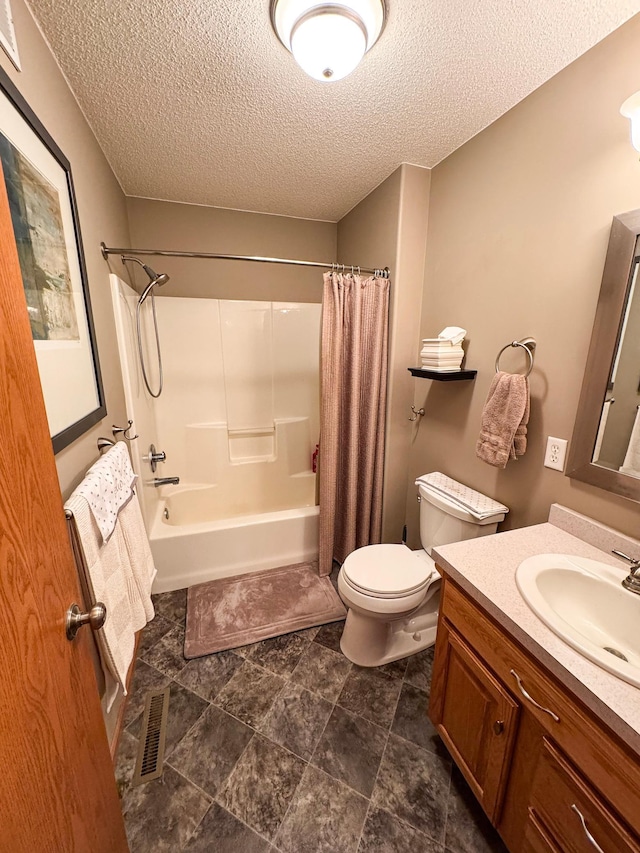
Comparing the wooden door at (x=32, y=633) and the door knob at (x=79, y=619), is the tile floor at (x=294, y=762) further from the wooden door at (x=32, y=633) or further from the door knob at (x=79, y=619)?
the door knob at (x=79, y=619)

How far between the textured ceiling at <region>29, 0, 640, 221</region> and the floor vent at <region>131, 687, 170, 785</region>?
2424 mm

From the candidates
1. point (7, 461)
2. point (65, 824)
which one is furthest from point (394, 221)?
point (65, 824)

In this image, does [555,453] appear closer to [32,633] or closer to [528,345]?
[528,345]

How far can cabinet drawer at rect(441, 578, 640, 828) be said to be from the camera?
0.62 meters

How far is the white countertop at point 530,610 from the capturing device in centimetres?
65

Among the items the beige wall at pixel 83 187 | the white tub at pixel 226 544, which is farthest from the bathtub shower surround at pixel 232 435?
the beige wall at pixel 83 187

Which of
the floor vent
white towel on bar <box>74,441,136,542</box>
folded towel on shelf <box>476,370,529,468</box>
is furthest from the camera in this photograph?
folded towel on shelf <box>476,370,529,468</box>

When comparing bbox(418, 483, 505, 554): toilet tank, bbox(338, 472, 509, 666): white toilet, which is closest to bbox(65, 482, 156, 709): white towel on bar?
bbox(338, 472, 509, 666): white toilet

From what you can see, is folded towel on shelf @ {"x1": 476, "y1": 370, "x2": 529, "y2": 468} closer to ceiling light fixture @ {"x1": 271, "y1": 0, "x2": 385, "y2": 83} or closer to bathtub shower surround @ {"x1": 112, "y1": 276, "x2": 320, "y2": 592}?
ceiling light fixture @ {"x1": 271, "y1": 0, "x2": 385, "y2": 83}

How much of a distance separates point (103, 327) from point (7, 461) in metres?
1.23

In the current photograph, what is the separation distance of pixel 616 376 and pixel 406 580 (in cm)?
112

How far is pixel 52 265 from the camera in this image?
1.00m

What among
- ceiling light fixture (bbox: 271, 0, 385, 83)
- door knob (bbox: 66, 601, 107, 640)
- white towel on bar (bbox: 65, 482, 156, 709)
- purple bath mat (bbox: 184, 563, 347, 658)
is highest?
ceiling light fixture (bbox: 271, 0, 385, 83)

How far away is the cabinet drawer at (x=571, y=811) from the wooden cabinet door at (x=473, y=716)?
0.30 ft
